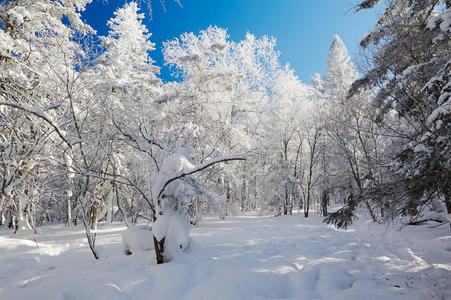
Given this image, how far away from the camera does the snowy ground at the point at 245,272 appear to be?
11.0 feet

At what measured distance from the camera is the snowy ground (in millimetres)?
3340

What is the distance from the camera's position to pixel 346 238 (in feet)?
26.2

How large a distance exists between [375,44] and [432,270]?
6007mm

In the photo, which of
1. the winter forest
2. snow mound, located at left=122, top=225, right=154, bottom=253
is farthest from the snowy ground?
snow mound, located at left=122, top=225, right=154, bottom=253

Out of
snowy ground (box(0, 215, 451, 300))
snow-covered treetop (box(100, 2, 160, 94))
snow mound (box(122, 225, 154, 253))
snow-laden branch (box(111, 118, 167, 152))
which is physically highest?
snow-covered treetop (box(100, 2, 160, 94))

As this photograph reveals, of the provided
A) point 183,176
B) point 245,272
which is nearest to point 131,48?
point 183,176

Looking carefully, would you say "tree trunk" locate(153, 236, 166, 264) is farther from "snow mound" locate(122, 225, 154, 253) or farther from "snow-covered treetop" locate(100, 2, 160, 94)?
"snow-covered treetop" locate(100, 2, 160, 94)

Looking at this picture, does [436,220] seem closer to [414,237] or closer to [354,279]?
[414,237]

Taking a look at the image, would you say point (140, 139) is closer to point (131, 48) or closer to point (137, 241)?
point (137, 241)

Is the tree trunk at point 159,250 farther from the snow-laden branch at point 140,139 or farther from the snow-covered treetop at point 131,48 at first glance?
the snow-covered treetop at point 131,48

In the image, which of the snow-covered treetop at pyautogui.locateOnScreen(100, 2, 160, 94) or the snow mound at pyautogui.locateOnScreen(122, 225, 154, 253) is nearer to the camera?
the snow mound at pyautogui.locateOnScreen(122, 225, 154, 253)

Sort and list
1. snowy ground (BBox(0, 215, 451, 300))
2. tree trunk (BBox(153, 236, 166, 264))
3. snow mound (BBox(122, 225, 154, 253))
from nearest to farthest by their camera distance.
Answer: snowy ground (BBox(0, 215, 451, 300)), tree trunk (BBox(153, 236, 166, 264)), snow mound (BBox(122, 225, 154, 253))

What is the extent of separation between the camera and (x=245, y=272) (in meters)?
4.11

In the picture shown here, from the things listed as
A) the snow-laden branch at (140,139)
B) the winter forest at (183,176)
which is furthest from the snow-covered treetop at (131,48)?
the snow-laden branch at (140,139)
